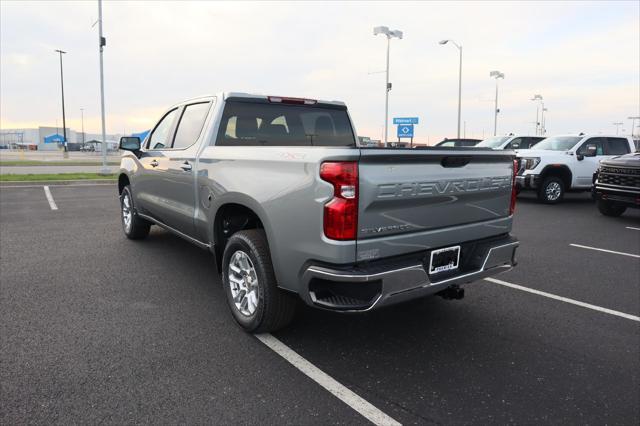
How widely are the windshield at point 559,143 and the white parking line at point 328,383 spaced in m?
12.2

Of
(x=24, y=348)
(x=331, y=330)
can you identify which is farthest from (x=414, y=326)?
(x=24, y=348)

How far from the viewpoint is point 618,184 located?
9.66 meters

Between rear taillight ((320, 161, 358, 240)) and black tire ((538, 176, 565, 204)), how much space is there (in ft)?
37.4

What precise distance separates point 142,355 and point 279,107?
105 inches

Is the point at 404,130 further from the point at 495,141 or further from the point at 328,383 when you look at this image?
the point at 328,383

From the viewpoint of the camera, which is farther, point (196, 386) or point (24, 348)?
point (24, 348)

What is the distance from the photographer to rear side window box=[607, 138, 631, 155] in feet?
42.8

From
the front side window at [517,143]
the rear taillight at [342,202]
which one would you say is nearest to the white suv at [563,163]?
the front side window at [517,143]

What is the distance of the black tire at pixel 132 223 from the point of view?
6.56 metres

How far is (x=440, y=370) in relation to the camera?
312 centimetres

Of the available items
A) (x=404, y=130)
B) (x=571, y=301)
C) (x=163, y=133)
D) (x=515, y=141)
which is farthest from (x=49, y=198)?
(x=404, y=130)

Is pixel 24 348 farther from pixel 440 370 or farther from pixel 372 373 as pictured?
pixel 440 370

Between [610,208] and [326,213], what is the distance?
10.2 m

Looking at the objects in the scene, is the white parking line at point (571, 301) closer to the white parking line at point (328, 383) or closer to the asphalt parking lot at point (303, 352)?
the asphalt parking lot at point (303, 352)
